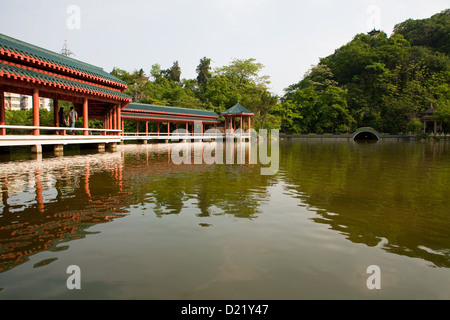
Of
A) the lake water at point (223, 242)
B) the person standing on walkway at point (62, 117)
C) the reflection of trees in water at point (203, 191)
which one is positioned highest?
the person standing on walkway at point (62, 117)

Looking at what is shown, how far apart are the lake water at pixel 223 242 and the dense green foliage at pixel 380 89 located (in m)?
48.8

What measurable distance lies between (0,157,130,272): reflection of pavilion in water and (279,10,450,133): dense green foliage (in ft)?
158

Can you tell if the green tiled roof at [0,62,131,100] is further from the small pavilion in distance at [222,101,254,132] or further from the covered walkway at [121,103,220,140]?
the small pavilion in distance at [222,101,254,132]

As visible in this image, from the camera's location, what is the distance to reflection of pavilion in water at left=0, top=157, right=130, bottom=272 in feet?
11.4

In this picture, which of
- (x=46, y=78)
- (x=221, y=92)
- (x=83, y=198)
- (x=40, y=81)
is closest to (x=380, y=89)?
(x=221, y=92)

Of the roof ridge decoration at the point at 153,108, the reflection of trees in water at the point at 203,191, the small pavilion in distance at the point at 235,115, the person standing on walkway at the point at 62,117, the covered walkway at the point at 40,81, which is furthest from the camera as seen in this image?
the small pavilion in distance at the point at 235,115

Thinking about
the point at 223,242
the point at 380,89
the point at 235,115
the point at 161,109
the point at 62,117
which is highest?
the point at 380,89

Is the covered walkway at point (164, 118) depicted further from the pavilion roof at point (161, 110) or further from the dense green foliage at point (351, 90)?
the dense green foliage at point (351, 90)

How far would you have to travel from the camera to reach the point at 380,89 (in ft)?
188

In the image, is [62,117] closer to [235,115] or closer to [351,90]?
[235,115]

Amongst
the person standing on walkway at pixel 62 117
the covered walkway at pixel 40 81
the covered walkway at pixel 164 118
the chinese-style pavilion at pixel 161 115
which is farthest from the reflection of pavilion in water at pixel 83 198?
the chinese-style pavilion at pixel 161 115

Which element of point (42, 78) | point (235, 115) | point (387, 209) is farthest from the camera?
point (235, 115)

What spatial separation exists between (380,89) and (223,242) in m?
62.6

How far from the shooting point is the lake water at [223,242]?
2.54m
